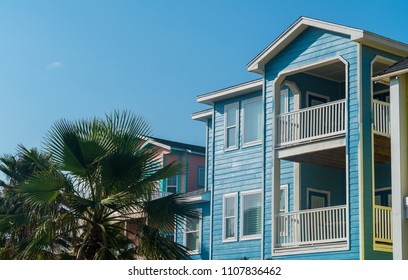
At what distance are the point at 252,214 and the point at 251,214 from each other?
0.15ft

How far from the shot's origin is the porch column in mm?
20125

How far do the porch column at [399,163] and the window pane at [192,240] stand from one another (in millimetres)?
12363

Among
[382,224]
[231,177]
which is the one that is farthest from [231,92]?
[382,224]

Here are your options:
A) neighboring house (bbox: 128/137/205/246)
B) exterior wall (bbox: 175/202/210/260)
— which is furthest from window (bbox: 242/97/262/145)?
neighboring house (bbox: 128/137/205/246)

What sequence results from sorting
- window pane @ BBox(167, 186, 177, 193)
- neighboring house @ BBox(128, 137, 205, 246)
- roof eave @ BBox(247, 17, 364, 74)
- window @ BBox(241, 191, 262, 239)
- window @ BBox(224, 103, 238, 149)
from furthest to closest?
window pane @ BBox(167, 186, 177, 193), neighboring house @ BBox(128, 137, 205, 246), window @ BBox(224, 103, 238, 149), window @ BBox(241, 191, 262, 239), roof eave @ BBox(247, 17, 364, 74)

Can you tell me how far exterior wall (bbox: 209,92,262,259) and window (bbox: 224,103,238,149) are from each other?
19cm

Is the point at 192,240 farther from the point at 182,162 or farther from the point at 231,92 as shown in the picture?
the point at 231,92

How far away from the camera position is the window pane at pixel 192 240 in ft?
104

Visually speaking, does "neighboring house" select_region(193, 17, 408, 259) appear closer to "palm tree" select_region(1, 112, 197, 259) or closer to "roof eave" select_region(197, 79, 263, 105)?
"roof eave" select_region(197, 79, 263, 105)

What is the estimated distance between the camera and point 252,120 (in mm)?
29203

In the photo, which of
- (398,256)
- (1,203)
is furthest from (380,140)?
(1,203)

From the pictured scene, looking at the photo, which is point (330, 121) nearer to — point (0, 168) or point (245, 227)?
point (245, 227)

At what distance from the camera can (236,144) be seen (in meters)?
29.8

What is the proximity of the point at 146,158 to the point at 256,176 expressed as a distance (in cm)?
829
